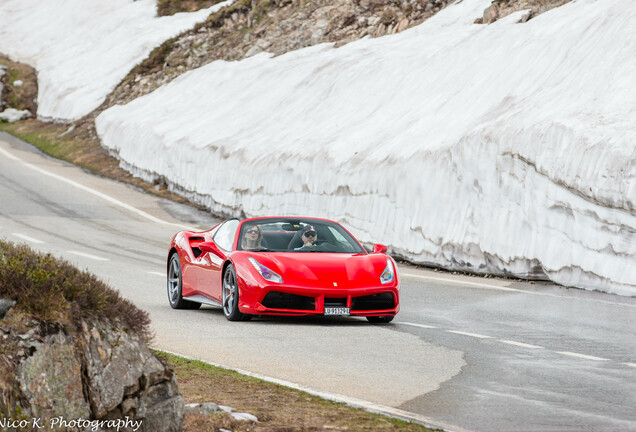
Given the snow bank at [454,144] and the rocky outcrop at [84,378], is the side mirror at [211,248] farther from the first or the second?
the rocky outcrop at [84,378]

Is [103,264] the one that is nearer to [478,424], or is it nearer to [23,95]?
[478,424]

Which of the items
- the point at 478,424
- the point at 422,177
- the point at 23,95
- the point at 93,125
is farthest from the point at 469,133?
the point at 23,95

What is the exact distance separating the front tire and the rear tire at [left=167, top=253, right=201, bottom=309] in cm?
131

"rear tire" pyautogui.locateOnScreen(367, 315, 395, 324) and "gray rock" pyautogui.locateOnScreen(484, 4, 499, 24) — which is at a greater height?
"gray rock" pyautogui.locateOnScreen(484, 4, 499, 24)

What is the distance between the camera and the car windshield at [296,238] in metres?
12.8

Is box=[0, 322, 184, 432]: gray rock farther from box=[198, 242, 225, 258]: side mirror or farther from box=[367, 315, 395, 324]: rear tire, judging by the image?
box=[198, 242, 225, 258]: side mirror

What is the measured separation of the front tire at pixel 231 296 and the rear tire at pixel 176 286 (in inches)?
51.6

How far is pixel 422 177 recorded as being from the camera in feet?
73.5

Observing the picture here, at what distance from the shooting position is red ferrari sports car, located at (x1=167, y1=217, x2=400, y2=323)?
39.3ft

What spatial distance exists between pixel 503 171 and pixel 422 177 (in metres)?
2.62

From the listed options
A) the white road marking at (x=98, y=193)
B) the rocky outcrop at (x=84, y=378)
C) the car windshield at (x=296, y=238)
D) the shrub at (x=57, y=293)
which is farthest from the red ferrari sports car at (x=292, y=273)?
the white road marking at (x=98, y=193)

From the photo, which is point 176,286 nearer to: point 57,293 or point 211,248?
point 211,248

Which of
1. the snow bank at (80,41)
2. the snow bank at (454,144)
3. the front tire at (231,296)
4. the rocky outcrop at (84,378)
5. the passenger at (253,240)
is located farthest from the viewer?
the snow bank at (80,41)

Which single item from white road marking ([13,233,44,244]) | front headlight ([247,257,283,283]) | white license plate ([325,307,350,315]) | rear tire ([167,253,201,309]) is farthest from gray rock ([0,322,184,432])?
white road marking ([13,233,44,244])
